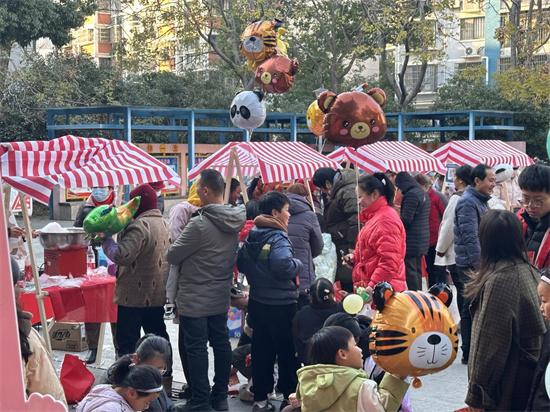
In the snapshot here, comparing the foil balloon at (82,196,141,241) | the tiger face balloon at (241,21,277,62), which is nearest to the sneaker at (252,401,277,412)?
the foil balloon at (82,196,141,241)

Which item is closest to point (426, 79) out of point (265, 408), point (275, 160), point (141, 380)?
point (275, 160)

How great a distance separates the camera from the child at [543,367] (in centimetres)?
297

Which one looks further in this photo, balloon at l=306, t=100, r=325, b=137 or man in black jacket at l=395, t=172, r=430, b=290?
balloon at l=306, t=100, r=325, b=137

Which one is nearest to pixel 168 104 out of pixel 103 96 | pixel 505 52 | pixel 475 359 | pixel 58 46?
pixel 103 96

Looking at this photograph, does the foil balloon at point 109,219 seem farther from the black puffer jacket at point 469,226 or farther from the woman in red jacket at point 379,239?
the black puffer jacket at point 469,226

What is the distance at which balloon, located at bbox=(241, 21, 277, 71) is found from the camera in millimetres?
9805

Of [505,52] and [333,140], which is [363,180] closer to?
[333,140]

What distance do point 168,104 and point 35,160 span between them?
79.2 feet

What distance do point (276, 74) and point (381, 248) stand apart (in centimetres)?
440

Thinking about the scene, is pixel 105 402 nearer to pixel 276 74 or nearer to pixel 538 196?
pixel 538 196

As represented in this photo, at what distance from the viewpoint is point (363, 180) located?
5832 mm

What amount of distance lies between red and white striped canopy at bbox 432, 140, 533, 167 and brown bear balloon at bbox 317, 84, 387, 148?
18.5 ft

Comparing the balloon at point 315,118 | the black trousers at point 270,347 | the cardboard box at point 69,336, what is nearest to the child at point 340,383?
the black trousers at point 270,347

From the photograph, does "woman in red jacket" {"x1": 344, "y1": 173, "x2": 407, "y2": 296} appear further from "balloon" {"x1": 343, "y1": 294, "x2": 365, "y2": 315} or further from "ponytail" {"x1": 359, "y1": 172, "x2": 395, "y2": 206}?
"balloon" {"x1": 343, "y1": 294, "x2": 365, "y2": 315}
